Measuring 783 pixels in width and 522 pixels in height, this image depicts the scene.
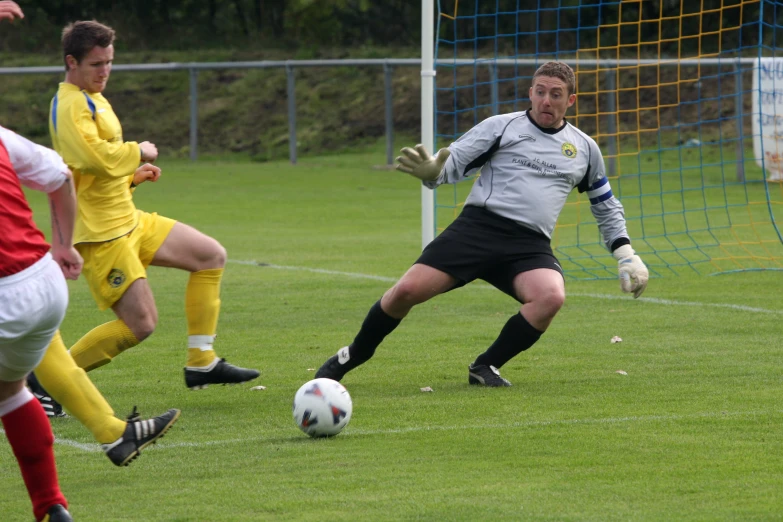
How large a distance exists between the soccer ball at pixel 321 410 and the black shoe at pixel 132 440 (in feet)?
2.79

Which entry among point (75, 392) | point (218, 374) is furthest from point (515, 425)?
point (75, 392)

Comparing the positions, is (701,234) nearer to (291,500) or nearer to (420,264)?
(420,264)

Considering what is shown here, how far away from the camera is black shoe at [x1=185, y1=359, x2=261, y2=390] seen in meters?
6.10

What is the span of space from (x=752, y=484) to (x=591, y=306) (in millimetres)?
4897

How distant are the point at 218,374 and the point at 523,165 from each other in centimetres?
190

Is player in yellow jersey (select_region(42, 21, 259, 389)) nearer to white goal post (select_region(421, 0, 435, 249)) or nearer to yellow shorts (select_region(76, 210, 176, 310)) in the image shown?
yellow shorts (select_region(76, 210, 176, 310))

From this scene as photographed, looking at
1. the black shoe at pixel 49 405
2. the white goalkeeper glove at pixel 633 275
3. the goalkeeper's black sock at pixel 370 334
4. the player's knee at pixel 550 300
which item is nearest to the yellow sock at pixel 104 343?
the black shoe at pixel 49 405

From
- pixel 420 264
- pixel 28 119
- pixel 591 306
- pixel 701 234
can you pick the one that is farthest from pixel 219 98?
pixel 420 264

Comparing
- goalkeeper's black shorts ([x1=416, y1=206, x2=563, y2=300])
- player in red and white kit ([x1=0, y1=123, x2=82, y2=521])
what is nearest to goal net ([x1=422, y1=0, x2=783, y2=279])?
goalkeeper's black shorts ([x1=416, y1=206, x2=563, y2=300])

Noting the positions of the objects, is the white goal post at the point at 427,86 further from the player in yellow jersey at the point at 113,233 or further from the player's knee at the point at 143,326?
the player's knee at the point at 143,326

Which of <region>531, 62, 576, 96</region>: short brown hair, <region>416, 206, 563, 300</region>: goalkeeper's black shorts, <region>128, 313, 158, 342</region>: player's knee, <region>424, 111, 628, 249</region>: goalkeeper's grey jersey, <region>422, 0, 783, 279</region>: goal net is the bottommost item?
<region>422, 0, 783, 279</region>: goal net

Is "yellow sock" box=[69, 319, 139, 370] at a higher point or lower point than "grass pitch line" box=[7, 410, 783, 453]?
higher

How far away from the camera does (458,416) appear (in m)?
5.62

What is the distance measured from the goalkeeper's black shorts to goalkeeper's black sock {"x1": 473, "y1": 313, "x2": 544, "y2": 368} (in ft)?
0.54
